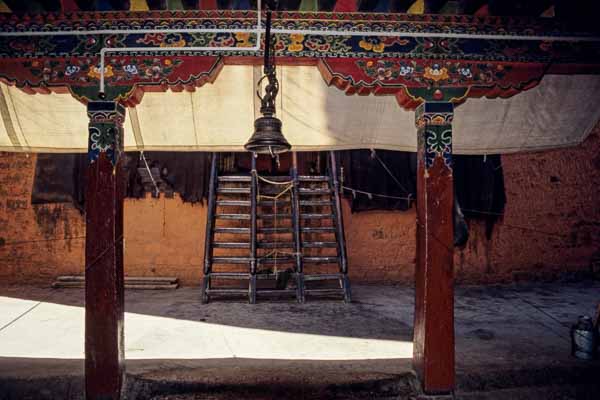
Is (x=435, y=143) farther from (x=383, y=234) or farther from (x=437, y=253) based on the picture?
(x=383, y=234)

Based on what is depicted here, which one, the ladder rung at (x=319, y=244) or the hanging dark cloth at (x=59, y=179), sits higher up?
the hanging dark cloth at (x=59, y=179)

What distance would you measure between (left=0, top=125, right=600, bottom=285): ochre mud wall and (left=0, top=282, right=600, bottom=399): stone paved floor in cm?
67

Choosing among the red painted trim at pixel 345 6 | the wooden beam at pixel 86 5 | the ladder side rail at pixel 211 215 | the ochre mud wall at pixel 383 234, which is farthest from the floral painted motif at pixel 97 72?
the ochre mud wall at pixel 383 234

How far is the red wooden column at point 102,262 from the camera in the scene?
3.07 m

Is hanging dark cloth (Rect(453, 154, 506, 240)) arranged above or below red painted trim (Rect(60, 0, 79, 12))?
below

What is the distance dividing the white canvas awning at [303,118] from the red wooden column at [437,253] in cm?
121

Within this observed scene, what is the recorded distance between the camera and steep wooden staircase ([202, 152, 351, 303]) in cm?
600

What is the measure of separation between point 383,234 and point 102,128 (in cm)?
514

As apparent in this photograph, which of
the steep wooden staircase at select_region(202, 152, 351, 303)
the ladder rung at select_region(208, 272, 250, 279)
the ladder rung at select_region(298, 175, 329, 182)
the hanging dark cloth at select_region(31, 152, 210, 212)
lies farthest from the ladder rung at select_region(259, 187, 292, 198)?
the ladder rung at select_region(208, 272, 250, 279)

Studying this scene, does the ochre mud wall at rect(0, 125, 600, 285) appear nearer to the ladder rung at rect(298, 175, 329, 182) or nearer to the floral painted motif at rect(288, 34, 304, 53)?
the ladder rung at rect(298, 175, 329, 182)

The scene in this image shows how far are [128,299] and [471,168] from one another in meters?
5.81

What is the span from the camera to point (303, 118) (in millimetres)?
4316

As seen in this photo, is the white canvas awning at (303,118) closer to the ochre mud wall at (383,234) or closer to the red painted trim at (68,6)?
the red painted trim at (68,6)

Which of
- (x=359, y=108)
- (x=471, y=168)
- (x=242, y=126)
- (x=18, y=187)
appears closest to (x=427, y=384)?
(x=359, y=108)
